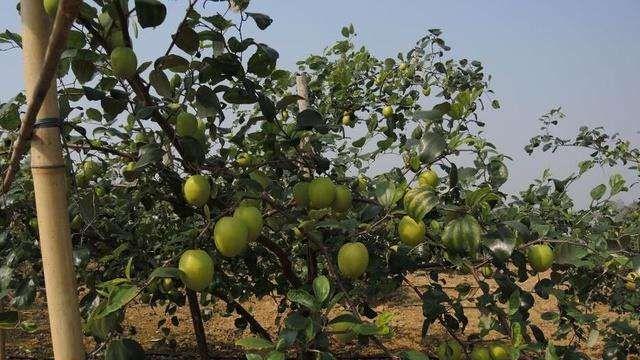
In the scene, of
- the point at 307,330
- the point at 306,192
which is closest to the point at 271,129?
the point at 306,192

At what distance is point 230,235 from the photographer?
42.8 inches

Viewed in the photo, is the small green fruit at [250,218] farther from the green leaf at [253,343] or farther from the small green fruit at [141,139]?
the small green fruit at [141,139]

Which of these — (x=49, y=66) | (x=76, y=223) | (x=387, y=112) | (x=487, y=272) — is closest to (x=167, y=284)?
(x=76, y=223)

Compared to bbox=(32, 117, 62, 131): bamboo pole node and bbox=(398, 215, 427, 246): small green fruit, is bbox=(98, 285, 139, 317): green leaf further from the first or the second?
bbox=(398, 215, 427, 246): small green fruit

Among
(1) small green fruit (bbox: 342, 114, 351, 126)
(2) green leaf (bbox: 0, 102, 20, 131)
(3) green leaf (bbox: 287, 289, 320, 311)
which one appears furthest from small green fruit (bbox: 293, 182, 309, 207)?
(1) small green fruit (bbox: 342, 114, 351, 126)

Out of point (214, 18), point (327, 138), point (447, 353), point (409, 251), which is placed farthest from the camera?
point (327, 138)

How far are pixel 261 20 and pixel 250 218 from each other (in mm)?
447

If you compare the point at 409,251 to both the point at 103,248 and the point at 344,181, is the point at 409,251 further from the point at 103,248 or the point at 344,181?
the point at 103,248

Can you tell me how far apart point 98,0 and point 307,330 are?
30.4 inches

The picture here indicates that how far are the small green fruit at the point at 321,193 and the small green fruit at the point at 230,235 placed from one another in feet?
0.77

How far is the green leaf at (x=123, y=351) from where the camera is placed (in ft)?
2.98

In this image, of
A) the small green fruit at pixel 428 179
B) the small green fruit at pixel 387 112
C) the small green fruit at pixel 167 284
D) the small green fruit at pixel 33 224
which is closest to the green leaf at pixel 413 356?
the small green fruit at pixel 428 179

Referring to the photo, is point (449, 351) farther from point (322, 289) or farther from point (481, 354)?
point (322, 289)

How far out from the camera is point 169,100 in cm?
134
